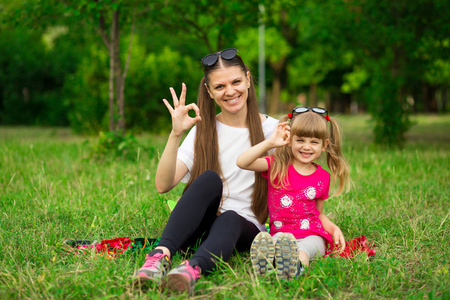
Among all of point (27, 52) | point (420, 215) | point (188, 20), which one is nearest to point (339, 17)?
point (188, 20)

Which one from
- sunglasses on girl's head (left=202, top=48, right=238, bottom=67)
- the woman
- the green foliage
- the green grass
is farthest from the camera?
the green foliage

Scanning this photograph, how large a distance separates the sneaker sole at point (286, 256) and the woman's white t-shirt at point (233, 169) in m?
0.56

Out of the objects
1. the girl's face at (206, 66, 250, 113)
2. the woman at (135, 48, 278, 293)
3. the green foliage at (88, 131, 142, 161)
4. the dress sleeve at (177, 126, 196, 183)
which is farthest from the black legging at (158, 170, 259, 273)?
the green foliage at (88, 131, 142, 161)

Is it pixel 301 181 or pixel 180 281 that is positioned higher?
pixel 301 181

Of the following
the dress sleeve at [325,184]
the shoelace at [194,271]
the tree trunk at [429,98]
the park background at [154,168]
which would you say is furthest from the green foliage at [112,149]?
the tree trunk at [429,98]

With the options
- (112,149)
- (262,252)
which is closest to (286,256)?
(262,252)

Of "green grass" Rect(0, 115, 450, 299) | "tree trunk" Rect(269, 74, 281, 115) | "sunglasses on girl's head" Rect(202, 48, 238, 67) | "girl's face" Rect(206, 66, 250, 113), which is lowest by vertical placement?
"green grass" Rect(0, 115, 450, 299)

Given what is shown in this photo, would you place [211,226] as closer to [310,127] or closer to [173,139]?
[173,139]

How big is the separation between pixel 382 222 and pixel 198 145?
1.69 meters

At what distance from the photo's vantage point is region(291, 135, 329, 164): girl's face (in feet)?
9.26

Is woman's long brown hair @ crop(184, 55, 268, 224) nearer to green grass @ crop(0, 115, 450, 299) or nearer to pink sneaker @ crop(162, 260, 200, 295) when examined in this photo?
green grass @ crop(0, 115, 450, 299)

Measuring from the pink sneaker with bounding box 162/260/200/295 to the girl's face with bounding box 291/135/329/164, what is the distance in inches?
40.8

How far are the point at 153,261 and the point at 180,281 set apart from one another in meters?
0.23

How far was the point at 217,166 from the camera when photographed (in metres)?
2.95
